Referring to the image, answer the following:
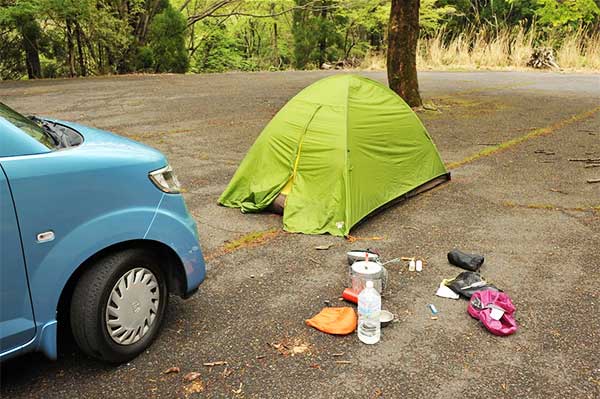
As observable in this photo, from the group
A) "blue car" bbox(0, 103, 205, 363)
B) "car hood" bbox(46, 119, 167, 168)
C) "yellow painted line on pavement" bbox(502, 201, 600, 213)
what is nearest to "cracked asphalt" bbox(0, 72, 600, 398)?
"yellow painted line on pavement" bbox(502, 201, 600, 213)

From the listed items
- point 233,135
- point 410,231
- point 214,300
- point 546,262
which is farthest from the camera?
point 233,135

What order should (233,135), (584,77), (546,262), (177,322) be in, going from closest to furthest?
(177,322)
(546,262)
(233,135)
(584,77)

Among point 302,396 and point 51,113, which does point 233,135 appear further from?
point 302,396

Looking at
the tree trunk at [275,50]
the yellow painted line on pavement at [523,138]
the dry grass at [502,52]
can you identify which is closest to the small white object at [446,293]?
the yellow painted line on pavement at [523,138]

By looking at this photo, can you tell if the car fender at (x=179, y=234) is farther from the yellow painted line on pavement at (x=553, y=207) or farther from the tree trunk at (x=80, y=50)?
the tree trunk at (x=80, y=50)

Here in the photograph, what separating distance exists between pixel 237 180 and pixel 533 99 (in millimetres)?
9193

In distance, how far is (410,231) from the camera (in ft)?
14.3

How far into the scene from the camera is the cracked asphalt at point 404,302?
2.47 metres

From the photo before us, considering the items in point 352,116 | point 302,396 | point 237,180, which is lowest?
point 302,396

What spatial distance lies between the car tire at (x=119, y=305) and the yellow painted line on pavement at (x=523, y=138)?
4602mm

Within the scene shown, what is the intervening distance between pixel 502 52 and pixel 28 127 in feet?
63.8

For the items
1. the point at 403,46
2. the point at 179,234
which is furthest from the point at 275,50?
the point at 179,234

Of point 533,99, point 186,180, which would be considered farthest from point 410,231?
point 533,99

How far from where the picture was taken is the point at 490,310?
9.77 ft
